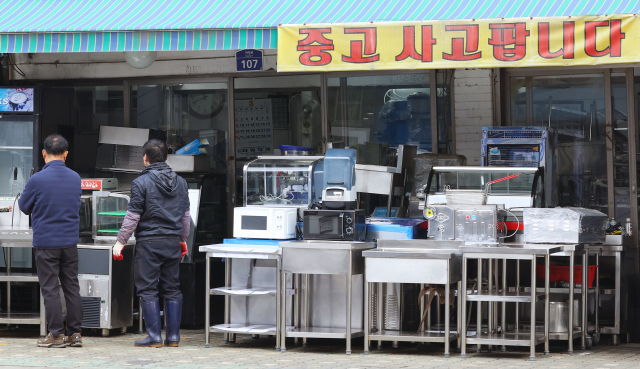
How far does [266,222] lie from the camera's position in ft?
25.3

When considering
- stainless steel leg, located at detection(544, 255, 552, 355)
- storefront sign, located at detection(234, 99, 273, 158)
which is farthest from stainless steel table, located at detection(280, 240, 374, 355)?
storefront sign, located at detection(234, 99, 273, 158)

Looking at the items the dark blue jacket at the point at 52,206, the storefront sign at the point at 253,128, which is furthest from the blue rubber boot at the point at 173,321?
the storefront sign at the point at 253,128

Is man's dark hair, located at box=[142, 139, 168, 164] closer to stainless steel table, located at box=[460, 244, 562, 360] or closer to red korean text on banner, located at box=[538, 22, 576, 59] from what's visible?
stainless steel table, located at box=[460, 244, 562, 360]

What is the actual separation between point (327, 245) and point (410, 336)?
42.2 inches

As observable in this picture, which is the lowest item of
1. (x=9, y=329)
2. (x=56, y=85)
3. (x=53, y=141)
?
(x=9, y=329)

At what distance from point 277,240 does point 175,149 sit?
10.5 ft

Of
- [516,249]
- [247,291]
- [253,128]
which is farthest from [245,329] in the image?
[253,128]

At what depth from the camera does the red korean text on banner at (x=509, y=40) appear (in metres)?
6.95

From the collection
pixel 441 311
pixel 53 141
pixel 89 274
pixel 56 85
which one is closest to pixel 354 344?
pixel 441 311

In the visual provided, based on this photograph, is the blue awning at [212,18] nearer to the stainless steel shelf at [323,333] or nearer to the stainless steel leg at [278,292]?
the stainless steel leg at [278,292]

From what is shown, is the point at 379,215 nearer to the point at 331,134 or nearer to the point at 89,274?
the point at 331,134

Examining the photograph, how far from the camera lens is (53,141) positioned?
7.44m

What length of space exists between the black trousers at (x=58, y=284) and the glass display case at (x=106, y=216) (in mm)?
1081

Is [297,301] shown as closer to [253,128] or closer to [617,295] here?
[253,128]
